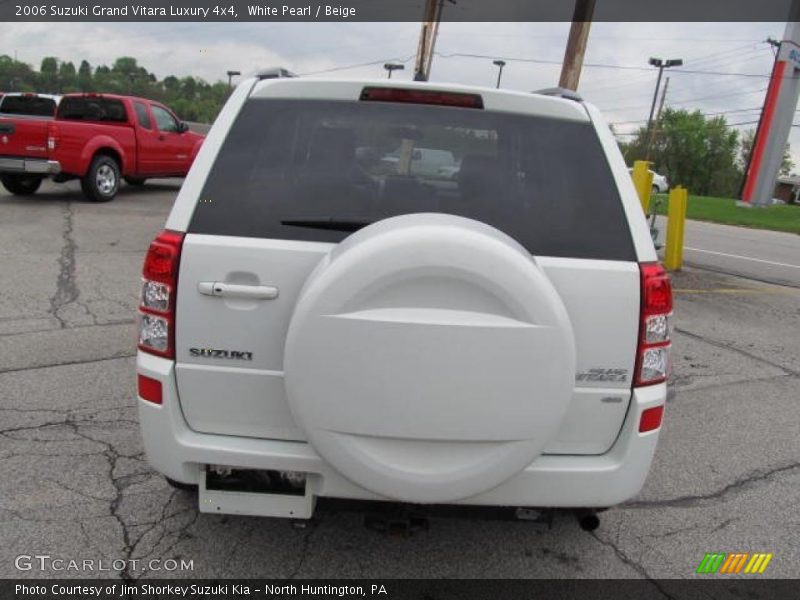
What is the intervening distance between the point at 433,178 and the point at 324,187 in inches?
20.4

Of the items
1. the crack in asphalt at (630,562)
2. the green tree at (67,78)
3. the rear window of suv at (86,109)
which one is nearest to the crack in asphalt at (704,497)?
the crack in asphalt at (630,562)

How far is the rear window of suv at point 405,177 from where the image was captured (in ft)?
7.75

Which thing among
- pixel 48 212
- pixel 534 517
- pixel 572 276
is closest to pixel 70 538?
pixel 534 517

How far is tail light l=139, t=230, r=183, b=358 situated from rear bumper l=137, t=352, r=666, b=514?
2.8 inches

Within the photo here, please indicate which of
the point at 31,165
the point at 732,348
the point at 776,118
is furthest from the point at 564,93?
the point at 776,118

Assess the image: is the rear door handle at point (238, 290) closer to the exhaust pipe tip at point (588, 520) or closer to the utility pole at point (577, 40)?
the exhaust pipe tip at point (588, 520)

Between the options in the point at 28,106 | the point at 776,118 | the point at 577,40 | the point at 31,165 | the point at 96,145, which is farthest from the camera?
the point at 776,118

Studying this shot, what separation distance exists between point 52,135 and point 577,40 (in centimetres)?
922

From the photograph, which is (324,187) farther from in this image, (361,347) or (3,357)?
(3,357)

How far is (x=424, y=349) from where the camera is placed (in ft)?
6.66

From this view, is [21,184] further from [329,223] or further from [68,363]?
[329,223]

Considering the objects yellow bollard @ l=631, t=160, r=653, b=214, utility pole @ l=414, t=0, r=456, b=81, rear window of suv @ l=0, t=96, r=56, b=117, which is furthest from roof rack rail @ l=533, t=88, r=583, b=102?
utility pole @ l=414, t=0, r=456, b=81

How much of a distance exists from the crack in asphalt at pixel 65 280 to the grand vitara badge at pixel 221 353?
13.0 ft

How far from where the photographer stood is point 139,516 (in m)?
2.96
